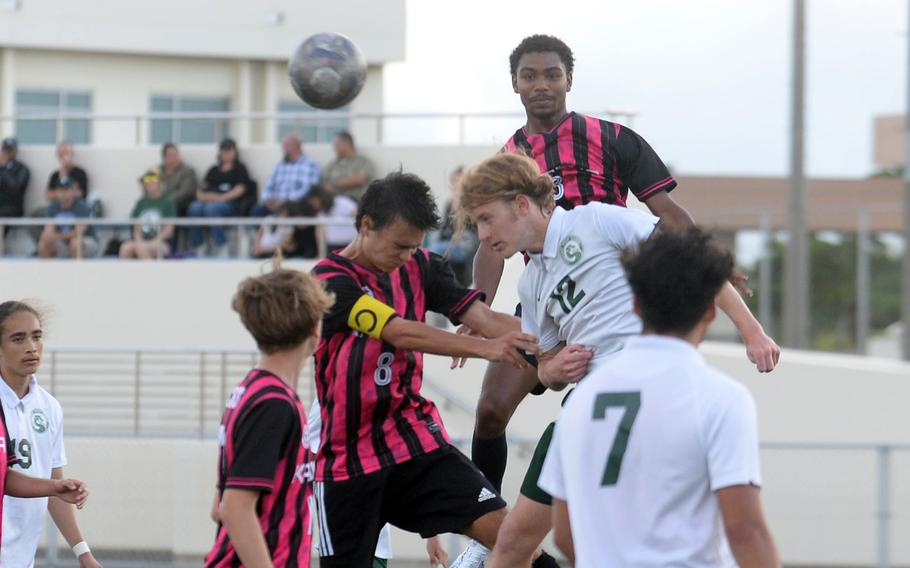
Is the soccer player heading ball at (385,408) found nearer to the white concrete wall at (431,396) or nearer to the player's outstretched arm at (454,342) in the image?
the player's outstretched arm at (454,342)

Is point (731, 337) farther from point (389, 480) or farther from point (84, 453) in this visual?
point (389, 480)

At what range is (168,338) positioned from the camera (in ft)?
49.4

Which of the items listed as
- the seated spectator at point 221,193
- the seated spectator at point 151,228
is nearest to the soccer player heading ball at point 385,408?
the seated spectator at point 221,193

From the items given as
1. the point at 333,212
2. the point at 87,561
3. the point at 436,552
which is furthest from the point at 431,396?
the point at 87,561

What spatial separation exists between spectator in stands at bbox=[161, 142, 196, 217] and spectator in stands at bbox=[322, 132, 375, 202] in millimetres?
1593

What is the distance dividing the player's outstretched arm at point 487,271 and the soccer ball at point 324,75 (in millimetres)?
2477

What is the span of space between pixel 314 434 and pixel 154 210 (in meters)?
9.77

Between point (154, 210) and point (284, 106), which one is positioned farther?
point (284, 106)

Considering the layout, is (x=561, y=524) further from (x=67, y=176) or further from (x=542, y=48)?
(x=67, y=176)

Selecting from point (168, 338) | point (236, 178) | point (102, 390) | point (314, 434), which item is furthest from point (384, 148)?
point (314, 434)

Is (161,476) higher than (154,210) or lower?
lower

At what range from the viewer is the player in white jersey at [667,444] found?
3336 mm

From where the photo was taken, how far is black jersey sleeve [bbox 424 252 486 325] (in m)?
5.42

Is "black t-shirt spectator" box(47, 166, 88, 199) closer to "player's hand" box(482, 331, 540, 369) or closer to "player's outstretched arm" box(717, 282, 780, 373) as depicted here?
"player's hand" box(482, 331, 540, 369)
